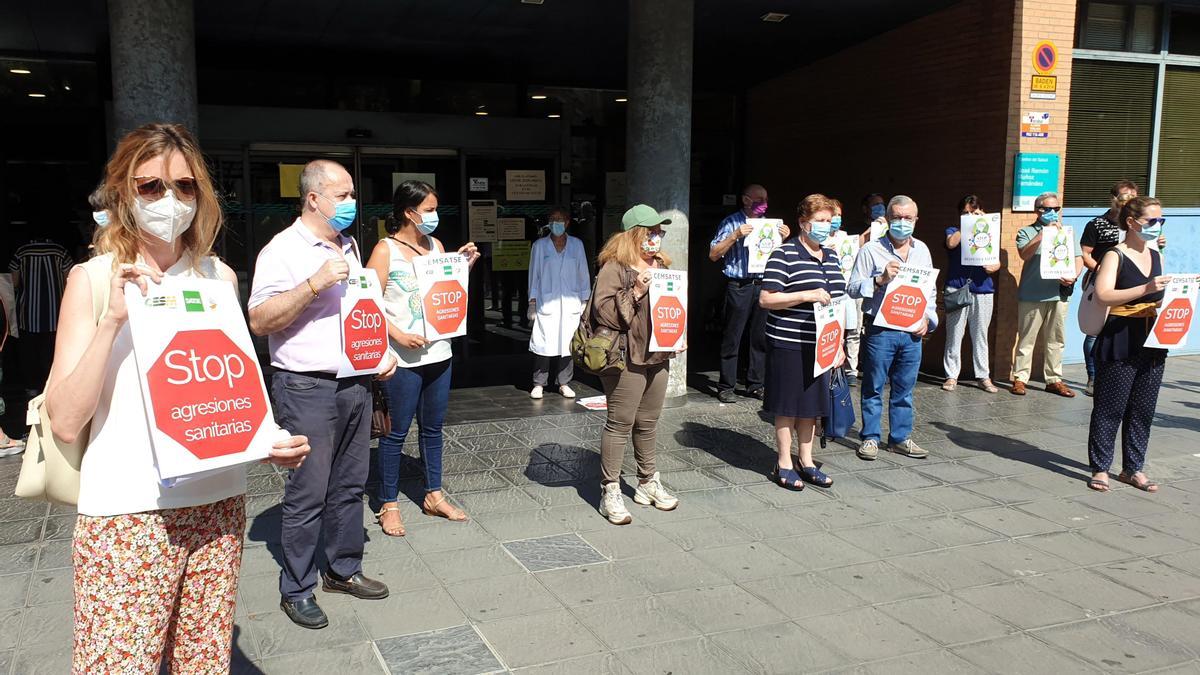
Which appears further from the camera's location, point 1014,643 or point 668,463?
point 668,463

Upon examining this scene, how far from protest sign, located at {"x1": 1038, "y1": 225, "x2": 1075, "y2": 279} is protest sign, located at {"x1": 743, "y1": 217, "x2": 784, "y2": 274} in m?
2.74

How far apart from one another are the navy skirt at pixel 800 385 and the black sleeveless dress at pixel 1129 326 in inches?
77.9

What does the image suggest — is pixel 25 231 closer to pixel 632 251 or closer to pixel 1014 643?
pixel 632 251

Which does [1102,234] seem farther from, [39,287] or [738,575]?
[39,287]

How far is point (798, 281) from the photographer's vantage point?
19.7 ft

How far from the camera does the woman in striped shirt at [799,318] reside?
5.99 meters

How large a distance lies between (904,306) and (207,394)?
17.9 ft

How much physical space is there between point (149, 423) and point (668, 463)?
15.9 ft

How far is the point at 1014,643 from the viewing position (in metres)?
4.05

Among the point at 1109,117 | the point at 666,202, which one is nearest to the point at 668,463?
the point at 666,202

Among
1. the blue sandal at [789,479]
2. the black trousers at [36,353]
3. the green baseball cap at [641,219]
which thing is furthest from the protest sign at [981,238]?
the black trousers at [36,353]

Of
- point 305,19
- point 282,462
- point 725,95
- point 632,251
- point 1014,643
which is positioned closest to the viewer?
point 282,462

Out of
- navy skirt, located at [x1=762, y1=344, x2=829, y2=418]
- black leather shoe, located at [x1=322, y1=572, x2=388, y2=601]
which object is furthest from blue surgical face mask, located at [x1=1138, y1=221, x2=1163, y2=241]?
black leather shoe, located at [x1=322, y1=572, x2=388, y2=601]

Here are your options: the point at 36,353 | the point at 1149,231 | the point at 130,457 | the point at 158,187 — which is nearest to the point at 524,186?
the point at 36,353
